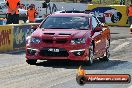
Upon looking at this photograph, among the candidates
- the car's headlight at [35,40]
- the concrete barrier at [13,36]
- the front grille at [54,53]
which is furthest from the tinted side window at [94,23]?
the concrete barrier at [13,36]

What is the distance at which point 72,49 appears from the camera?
1277 centimetres

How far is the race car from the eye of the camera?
12.7 metres

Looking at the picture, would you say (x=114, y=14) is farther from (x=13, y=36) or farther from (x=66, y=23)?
(x=66, y=23)

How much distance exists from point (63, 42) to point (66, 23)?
51.8 inches

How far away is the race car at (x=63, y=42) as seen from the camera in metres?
12.7

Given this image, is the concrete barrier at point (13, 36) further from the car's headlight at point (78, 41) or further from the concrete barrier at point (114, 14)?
the concrete barrier at point (114, 14)

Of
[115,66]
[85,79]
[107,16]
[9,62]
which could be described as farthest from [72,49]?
[107,16]

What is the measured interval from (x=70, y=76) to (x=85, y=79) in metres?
6.46

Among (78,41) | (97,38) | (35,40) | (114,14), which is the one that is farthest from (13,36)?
(114,14)

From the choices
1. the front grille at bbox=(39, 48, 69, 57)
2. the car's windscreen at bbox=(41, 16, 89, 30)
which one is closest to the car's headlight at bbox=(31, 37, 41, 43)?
the front grille at bbox=(39, 48, 69, 57)

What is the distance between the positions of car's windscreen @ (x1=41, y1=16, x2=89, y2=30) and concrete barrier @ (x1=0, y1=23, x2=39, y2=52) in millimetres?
4296

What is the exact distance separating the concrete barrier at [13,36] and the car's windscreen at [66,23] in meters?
4.30

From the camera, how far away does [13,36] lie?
18938mm

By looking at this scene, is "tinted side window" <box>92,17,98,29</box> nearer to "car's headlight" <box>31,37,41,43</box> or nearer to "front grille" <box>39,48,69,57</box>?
"front grille" <box>39,48,69,57</box>
